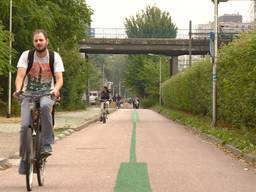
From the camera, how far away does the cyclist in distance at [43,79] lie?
928cm

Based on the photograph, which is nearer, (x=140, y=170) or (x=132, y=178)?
(x=132, y=178)

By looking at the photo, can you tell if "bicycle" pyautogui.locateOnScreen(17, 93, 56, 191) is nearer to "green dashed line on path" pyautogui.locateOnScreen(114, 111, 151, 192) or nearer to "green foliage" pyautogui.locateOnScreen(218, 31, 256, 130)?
"green dashed line on path" pyautogui.locateOnScreen(114, 111, 151, 192)

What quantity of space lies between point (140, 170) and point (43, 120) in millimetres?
3011

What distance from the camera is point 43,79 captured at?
9430mm

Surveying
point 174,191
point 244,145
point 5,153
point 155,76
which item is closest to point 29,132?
point 174,191

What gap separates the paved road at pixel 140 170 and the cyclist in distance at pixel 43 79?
904 millimetres

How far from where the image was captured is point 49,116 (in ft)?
30.8

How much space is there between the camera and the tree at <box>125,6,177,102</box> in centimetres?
9594

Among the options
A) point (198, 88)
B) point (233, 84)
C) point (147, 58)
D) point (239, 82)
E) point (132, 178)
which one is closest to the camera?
point (132, 178)

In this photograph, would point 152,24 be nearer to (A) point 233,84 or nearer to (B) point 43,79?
(A) point 233,84

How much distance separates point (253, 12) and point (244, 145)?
3333mm

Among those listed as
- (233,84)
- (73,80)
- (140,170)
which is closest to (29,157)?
(140,170)

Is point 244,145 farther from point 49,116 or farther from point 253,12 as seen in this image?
point 49,116

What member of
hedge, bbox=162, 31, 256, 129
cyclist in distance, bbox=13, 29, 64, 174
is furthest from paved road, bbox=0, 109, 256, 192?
hedge, bbox=162, 31, 256, 129
